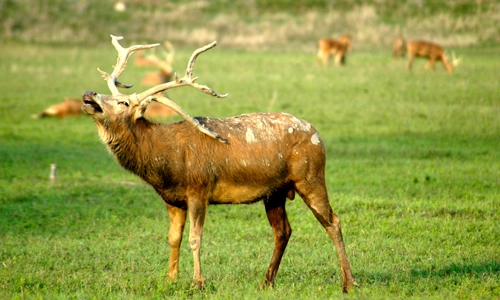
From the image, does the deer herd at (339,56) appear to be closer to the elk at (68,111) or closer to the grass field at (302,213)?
the grass field at (302,213)

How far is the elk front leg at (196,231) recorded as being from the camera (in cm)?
750

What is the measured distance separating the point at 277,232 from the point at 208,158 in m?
1.11

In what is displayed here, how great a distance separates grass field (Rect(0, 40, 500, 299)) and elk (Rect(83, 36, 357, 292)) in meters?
0.62

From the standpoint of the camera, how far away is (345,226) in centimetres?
1048

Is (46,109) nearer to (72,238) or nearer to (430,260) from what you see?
(72,238)

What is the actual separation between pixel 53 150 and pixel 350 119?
7.71 m

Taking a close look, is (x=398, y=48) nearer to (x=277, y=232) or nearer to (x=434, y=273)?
(x=434, y=273)

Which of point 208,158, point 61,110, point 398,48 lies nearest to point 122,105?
point 208,158

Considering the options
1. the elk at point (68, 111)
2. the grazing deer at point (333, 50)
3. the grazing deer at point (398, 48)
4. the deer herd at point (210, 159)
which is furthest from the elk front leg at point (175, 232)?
the grazing deer at point (398, 48)

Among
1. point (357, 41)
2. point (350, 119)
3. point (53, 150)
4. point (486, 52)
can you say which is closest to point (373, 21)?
point (357, 41)

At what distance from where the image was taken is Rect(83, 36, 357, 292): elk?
7586 millimetres

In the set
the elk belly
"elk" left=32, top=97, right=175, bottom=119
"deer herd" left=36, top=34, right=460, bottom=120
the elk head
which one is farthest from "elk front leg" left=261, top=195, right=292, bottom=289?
"deer herd" left=36, top=34, right=460, bottom=120

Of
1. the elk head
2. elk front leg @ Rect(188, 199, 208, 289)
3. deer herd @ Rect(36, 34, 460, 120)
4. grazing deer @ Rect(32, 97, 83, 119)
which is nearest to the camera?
the elk head

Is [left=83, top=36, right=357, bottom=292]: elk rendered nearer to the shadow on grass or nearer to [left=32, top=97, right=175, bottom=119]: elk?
the shadow on grass
